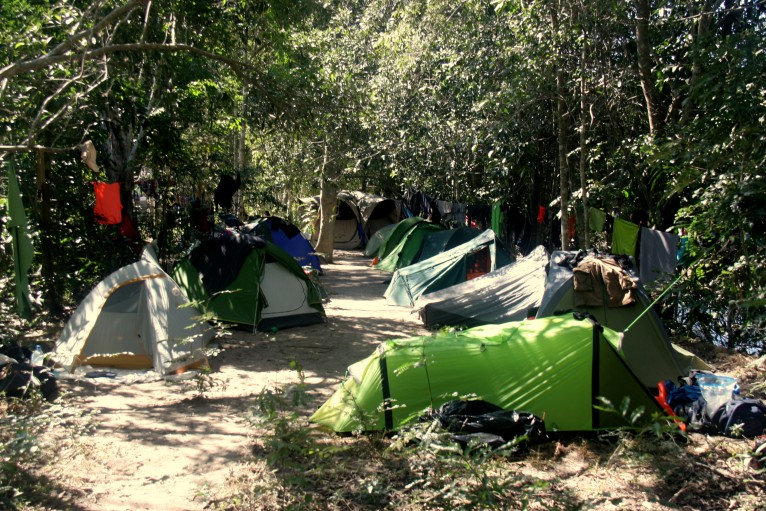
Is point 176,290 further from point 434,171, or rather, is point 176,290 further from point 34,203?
point 434,171

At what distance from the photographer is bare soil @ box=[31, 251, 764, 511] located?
12.6ft

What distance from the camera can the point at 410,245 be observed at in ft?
49.0

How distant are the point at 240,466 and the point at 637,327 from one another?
4.23 m

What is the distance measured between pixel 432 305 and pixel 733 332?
3.74 m

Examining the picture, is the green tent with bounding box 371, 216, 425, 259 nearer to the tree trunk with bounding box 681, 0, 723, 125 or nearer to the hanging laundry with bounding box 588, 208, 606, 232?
the hanging laundry with bounding box 588, 208, 606, 232

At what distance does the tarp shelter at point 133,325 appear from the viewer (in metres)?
6.69

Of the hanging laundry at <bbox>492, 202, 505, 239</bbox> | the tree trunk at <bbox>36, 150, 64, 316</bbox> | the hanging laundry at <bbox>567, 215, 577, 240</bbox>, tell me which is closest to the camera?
the tree trunk at <bbox>36, 150, 64, 316</bbox>

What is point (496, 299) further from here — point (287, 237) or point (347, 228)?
point (347, 228)

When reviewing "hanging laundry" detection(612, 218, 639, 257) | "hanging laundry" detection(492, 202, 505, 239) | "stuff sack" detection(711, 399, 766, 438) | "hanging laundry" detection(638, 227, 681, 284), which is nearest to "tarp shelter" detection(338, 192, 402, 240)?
"hanging laundry" detection(492, 202, 505, 239)

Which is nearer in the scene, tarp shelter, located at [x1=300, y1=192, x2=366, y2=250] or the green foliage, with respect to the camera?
the green foliage

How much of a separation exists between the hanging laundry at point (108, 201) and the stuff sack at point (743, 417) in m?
7.11

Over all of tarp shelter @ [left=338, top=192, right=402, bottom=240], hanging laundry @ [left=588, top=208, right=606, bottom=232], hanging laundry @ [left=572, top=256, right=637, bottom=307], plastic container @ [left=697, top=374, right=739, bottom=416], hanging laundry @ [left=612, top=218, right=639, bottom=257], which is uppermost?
tarp shelter @ [left=338, top=192, right=402, bottom=240]

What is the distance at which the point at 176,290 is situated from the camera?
276 inches

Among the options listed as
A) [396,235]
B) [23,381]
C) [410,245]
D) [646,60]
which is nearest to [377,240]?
[396,235]
